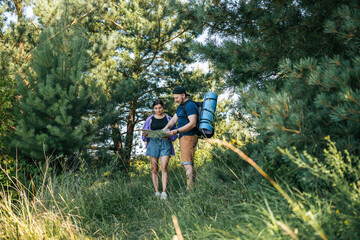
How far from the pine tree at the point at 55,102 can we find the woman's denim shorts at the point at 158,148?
233 cm

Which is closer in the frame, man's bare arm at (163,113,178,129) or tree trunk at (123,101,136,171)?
man's bare arm at (163,113,178,129)

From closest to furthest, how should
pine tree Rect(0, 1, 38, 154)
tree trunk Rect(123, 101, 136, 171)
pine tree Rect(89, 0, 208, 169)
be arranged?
1. pine tree Rect(0, 1, 38, 154)
2. pine tree Rect(89, 0, 208, 169)
3. tree trunk Rect(123, 101, 136, 171)

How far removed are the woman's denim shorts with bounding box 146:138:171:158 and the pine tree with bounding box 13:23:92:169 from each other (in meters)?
2.33

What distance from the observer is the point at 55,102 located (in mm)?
6684

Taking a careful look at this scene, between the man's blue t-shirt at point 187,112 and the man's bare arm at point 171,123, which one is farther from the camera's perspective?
the man's bare arm at point 171,123

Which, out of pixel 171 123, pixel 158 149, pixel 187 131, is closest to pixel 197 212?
pixel 187 131

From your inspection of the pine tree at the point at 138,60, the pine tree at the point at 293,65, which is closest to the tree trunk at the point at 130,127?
the pine tree at the point at 138,60

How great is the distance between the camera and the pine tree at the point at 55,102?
256 inches

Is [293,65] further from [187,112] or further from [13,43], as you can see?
[13,43]

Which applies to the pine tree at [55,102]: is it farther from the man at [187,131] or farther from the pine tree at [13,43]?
the man at [187,131]

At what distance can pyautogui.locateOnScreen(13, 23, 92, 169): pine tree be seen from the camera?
6.50m

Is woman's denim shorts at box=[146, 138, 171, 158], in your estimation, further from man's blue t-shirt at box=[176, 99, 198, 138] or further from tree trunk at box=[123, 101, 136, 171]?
tree trunk at box=[123, 101, 136, 171]

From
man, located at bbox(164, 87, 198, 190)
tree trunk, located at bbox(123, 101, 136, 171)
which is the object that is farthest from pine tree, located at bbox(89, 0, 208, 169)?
man, located at bbox(164, 87, 198, 190)

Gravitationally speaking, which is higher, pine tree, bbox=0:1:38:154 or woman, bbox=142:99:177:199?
pine tree, bbox=0:1:38:154
